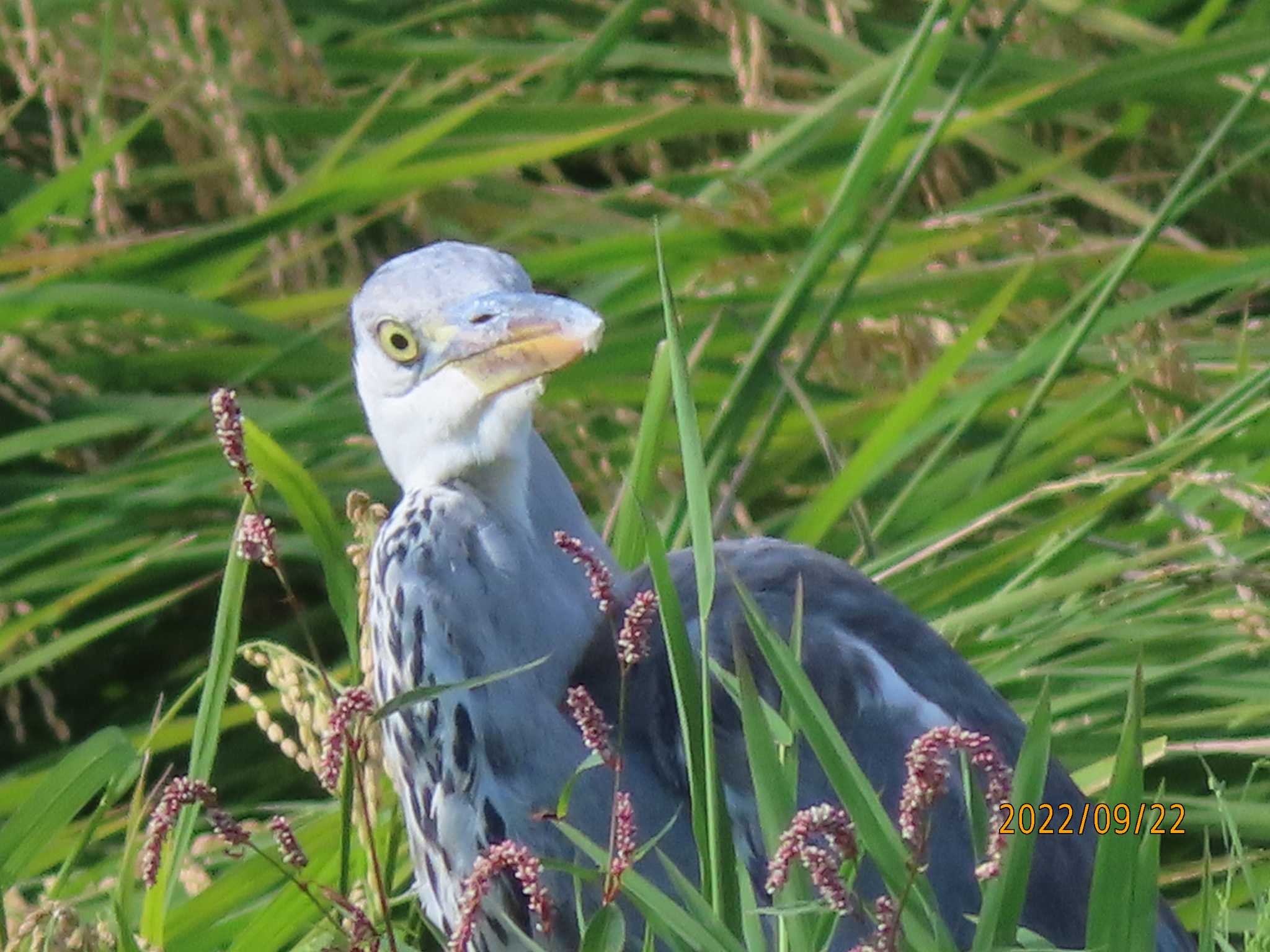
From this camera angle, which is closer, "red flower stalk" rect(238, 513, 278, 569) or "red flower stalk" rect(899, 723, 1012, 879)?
"red flower stalk" rect(899, 723, 1012, 879)

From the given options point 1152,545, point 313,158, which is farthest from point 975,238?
point 313,158

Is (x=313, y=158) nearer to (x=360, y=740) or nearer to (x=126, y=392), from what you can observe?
(x=126, y=392)

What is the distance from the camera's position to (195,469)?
113 inches

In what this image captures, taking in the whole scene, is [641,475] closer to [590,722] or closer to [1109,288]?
[1109,288]

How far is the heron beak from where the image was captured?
5.97ft

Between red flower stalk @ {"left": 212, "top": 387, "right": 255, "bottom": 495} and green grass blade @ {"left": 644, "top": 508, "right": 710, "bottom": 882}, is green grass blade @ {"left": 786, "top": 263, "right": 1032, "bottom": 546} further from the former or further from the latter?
red flower stalk @ {"left": 212, "top": 387, "right": 255, "bottom": 495}

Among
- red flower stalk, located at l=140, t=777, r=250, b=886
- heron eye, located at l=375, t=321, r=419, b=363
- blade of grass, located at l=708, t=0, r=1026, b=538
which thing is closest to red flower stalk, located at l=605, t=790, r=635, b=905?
red flower stalk, located at l=140, t=777, r=250, b=886

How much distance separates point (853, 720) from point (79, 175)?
1648 mm

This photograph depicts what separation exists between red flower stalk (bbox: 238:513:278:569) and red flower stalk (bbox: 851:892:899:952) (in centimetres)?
45

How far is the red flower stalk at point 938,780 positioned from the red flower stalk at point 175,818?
0.43 meters

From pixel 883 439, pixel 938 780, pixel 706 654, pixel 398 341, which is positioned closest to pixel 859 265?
pixel 883 439

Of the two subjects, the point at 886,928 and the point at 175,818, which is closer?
the point at 886,928

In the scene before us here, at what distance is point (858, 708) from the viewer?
6.12ft

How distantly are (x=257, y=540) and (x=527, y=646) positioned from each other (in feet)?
1.72
